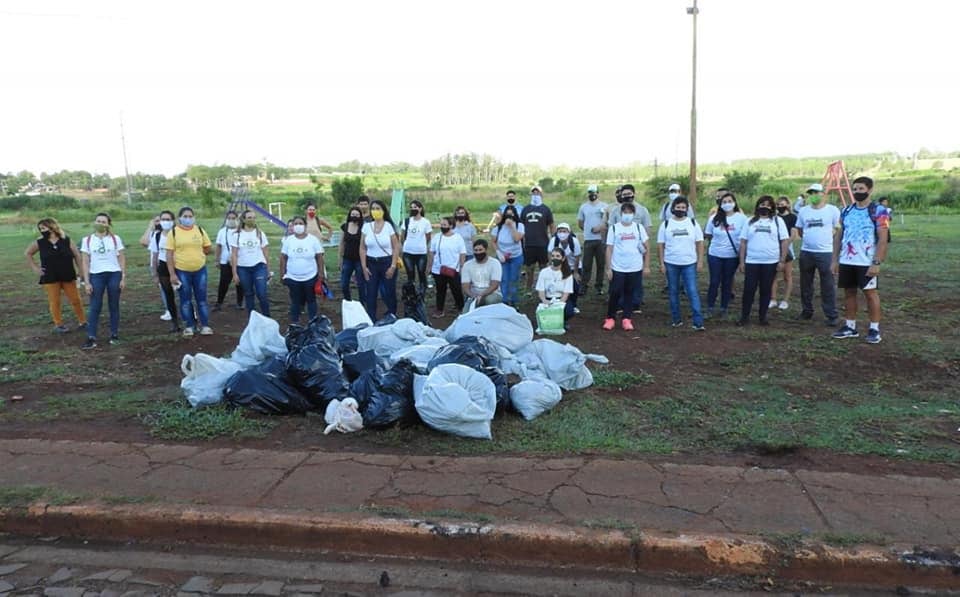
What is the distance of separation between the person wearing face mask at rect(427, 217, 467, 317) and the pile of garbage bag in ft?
8.70

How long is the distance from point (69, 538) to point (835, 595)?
3973 mm

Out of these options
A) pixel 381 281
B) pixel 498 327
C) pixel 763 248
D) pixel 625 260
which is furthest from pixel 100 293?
pixel 763 248

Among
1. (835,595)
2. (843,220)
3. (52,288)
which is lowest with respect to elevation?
(835,595)

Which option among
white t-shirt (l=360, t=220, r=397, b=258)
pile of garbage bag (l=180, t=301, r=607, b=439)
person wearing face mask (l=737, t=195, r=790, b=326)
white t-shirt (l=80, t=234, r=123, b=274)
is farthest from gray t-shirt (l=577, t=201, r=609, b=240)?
white t-shirt (l=80, t=234, r=123, b=274)

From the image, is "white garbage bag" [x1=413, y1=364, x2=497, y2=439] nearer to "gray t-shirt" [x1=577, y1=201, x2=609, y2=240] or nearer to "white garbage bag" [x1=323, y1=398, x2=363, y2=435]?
"white garbage bag" [x1=323, y1=398, x2=363, y2=435]

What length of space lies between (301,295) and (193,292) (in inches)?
50.8

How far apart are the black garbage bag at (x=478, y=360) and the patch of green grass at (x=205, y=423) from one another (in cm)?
137

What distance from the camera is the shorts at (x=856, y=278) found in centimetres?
716

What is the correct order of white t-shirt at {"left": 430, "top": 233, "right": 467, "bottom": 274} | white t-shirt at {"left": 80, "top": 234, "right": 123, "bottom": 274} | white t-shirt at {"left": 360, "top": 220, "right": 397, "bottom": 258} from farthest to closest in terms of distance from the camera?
white t-shirt at {"left": 430, "top": 233, "right": 467, "bottom": 274} → white t-shirt at {"left": 360, "top": 220, "right": 397, "bottom": 258} → white t-shirt at {"left": 80, "top": 234, "right": 123, "bottom": 274}

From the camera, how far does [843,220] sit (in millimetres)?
7359

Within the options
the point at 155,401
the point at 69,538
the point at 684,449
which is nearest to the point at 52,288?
the point at 155,401

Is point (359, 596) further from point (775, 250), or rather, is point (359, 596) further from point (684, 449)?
point (775, 250)

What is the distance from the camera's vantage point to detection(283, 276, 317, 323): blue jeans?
852 centimetres

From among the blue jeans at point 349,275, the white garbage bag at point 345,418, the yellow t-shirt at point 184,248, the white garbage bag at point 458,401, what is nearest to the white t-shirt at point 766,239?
the white garbage bag at point 458,401
